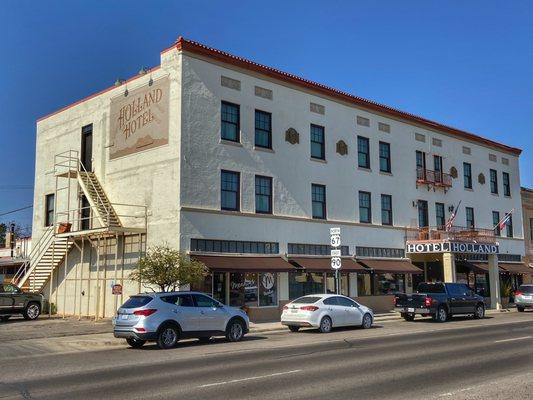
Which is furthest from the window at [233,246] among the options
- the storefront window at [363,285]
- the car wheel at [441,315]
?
the car wheel at [441,315]

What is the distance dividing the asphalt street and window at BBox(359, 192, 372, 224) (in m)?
→ 14.6

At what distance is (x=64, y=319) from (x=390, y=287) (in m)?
18.3

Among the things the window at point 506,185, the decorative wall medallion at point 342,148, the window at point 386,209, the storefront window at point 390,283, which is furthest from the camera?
the window at point 506,185

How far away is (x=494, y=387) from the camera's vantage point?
31.4 feet

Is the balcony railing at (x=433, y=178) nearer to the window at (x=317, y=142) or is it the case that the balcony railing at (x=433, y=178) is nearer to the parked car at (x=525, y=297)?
the parked car at (x=525, y=297)

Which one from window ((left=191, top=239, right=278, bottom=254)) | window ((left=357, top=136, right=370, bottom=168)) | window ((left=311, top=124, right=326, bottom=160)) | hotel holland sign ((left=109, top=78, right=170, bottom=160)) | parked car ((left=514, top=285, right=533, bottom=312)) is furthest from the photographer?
parked car ((left=514, top=285, right=533, bottom=312))

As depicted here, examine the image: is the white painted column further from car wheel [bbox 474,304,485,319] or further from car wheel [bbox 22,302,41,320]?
car wheel [bbox 22,302,41,320]

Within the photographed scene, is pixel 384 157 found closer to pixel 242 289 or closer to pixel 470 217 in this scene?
pixel 470 217

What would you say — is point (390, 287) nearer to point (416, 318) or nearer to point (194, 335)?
point (416, 318)

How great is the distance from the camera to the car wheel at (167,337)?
642 inches

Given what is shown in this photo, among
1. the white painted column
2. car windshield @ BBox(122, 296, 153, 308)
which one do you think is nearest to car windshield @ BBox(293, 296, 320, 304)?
car windshield @ BBox(122, 296, 153, 308)

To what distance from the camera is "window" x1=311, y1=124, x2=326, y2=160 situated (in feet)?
100

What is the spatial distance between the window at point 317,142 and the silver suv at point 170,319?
14254mm

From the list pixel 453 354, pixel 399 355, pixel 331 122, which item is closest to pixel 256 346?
pixel 399 355
